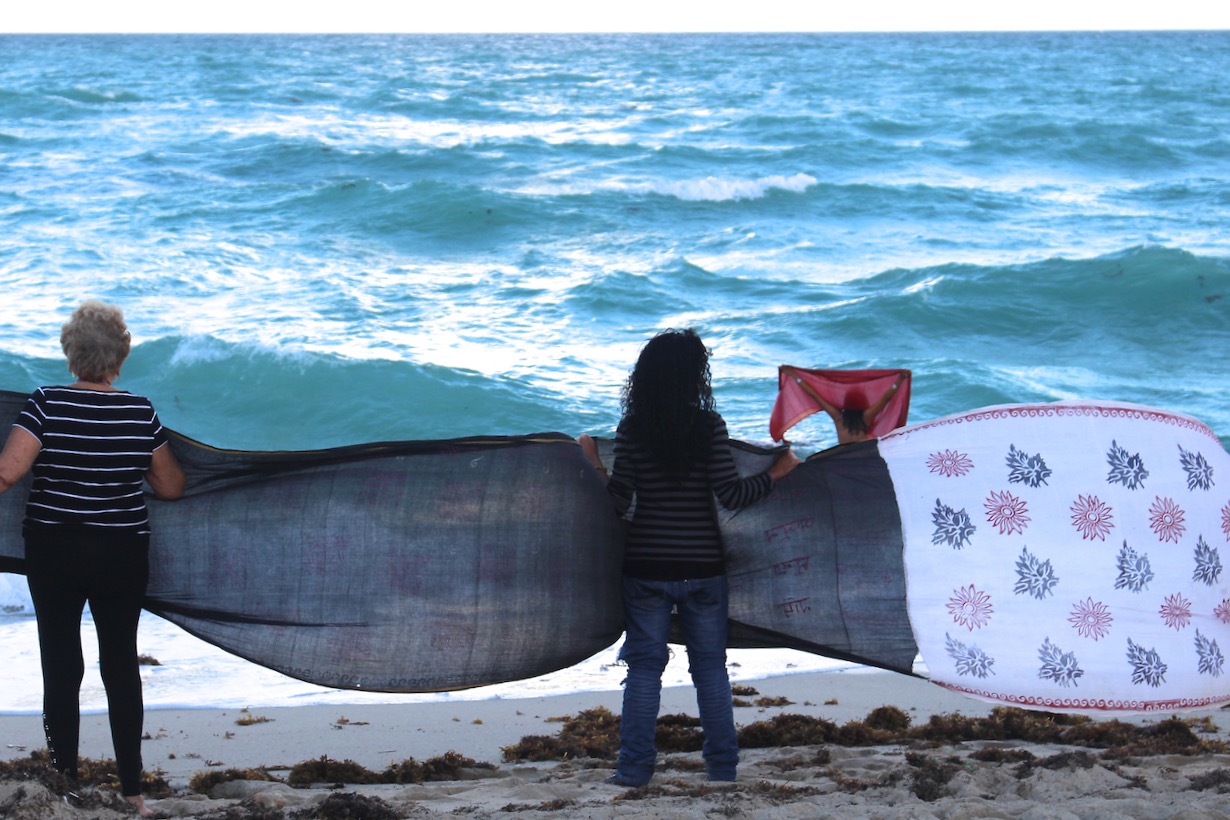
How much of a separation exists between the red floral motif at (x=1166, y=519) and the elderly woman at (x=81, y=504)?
3439 millimetres

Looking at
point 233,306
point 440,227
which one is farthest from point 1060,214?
point 233,306

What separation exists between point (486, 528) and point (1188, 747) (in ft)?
9.64

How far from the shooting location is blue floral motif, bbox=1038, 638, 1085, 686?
4.24 metres

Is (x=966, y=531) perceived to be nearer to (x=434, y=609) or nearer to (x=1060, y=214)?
(x=434, y=609)

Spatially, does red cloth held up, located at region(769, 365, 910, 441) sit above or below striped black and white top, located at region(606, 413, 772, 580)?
above

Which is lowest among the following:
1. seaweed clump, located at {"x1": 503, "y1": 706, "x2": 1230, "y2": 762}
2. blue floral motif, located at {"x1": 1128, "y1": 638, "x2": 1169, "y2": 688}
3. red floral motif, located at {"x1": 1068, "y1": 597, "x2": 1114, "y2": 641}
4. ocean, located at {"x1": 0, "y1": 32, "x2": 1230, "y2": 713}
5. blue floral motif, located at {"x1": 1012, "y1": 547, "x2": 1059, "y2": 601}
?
seaweed clump, located at {"x1": 503, "y1": 706, "x2": 1230, "y2": 762}

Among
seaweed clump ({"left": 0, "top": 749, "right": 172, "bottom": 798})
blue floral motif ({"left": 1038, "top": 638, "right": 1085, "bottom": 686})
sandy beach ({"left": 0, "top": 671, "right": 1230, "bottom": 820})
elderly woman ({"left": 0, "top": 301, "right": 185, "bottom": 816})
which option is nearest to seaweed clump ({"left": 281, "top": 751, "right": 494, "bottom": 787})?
sandy beach ({"left": 0, "top": 671, "right": 1230, "bottom": 820})

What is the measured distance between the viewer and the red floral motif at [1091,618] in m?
4.28

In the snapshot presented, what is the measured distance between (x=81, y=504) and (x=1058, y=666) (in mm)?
3283

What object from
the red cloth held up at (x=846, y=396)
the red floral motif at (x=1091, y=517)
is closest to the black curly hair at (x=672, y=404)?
the red cloth held up at (x=846, y=396)

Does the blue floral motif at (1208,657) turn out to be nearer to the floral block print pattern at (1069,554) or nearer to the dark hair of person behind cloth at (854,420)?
the floral block print pattern at (1069,554)

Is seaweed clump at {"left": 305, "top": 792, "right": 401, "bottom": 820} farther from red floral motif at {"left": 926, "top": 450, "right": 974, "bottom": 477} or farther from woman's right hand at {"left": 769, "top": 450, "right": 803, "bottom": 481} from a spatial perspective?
red floral motif at {"left": 926, "top": 450, "right": 974, "bottom": 477}

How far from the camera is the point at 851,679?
6.43m

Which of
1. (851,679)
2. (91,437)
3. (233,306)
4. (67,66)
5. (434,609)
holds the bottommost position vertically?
(851,679)
